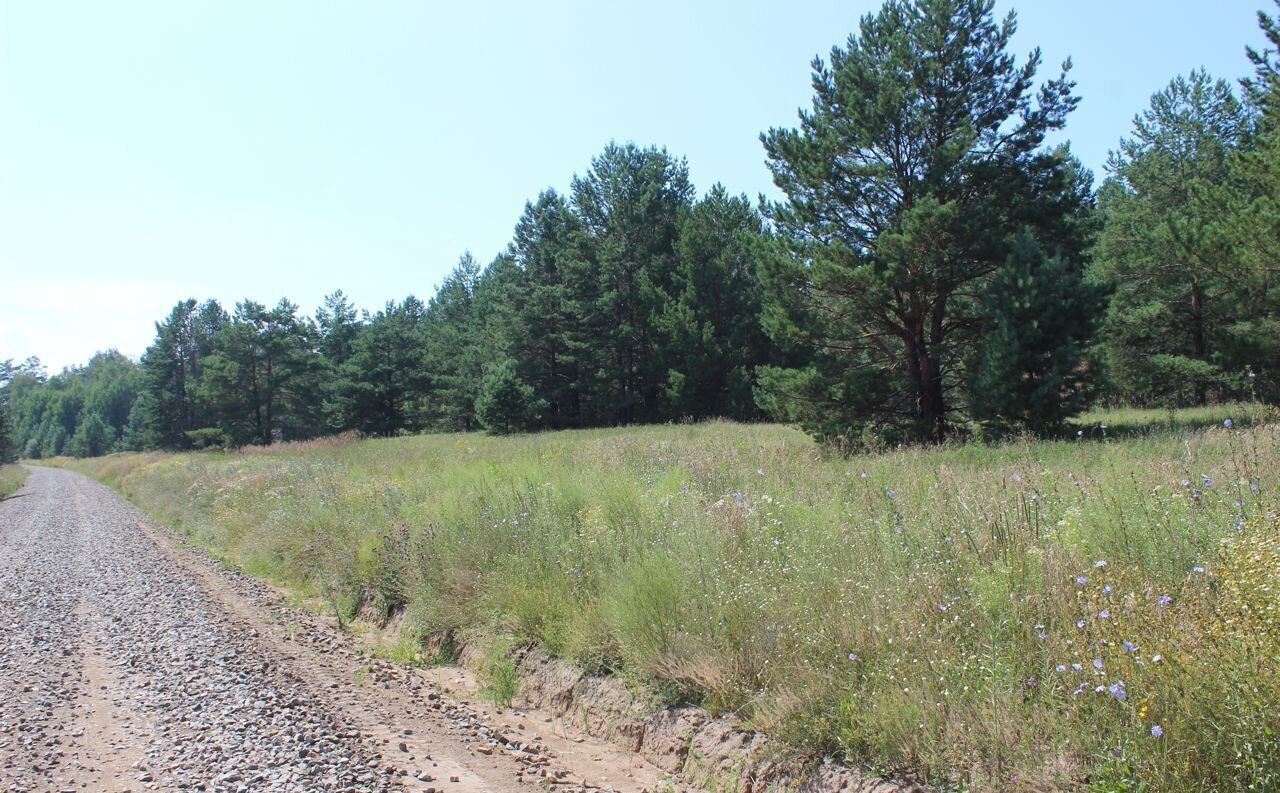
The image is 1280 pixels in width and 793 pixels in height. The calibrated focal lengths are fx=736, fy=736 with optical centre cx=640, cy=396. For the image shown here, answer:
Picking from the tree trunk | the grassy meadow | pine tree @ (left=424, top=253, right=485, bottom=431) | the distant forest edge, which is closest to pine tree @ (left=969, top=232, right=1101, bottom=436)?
the distant forest edge

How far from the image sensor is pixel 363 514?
11008 millimetres

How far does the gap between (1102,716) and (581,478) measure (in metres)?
6.95

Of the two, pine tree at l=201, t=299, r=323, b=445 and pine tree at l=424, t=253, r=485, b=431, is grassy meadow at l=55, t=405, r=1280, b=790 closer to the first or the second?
pine tree at l=424, t=253, r=485, b=431

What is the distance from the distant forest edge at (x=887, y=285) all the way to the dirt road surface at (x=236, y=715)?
11.6m

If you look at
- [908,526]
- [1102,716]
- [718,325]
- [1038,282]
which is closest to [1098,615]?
[1102,716]

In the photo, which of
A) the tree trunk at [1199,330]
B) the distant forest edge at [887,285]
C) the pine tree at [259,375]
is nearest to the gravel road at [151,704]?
the distant forest edge at [887,285]

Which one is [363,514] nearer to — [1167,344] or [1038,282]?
[1038,282]

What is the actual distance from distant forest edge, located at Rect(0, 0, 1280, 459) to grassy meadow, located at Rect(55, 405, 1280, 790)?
7991mm

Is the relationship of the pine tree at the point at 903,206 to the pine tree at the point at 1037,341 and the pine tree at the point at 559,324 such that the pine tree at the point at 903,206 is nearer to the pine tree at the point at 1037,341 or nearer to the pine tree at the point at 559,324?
the pine tree at the point at 1037,341

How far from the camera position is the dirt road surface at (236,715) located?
178 inches

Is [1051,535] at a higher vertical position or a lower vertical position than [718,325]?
lower

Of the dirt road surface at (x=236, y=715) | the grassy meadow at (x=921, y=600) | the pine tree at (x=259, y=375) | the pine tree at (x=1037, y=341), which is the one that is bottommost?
the dirt road surface at (x=236, y=715)

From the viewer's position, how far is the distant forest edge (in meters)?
16.0

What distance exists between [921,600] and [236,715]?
16.0 ft
